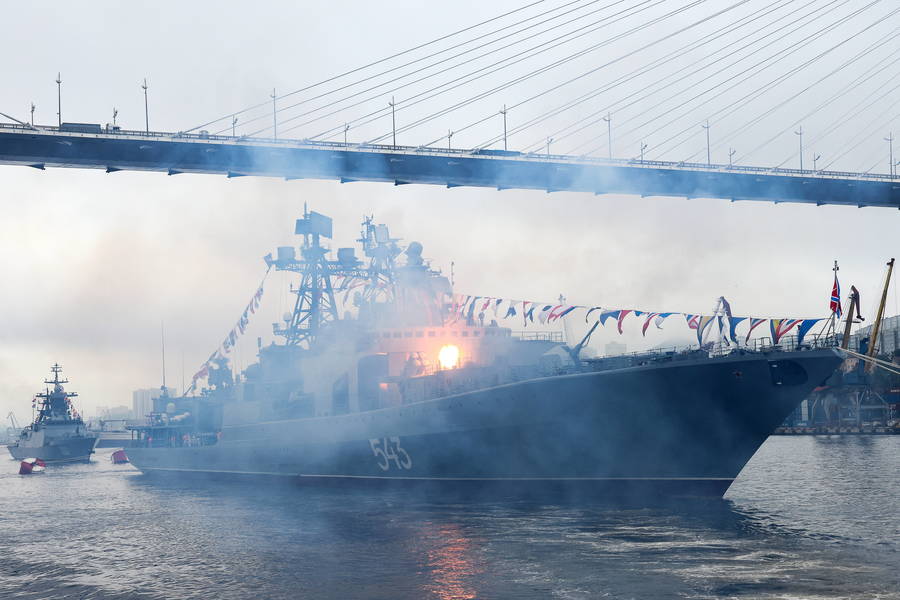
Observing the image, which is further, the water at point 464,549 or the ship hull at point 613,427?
the ship hull at point 613,427

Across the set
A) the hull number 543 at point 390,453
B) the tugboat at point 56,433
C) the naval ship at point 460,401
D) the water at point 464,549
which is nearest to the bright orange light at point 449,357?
the naval ship at point 460,401

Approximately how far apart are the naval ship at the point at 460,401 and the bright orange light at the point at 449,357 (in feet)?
0.16

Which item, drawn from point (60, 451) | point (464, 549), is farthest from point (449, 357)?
point (60, 451)

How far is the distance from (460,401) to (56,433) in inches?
2276

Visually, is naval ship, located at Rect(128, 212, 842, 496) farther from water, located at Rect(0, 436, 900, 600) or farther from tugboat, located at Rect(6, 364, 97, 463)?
tugboat, located at Rect(6, 364, 97, 463)

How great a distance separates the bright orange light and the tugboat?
2015 inches

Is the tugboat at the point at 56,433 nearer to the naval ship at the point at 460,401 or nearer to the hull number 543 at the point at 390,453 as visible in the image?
the naval ship at the point at 460,401

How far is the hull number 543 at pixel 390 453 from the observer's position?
29.3m

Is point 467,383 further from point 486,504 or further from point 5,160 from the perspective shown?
point 5,160

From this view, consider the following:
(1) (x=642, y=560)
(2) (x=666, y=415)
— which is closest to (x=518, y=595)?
(1) (x=642, y=560)

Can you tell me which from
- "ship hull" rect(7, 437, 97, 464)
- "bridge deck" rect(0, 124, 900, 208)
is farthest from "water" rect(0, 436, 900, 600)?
"ship hull" rect(7, 437, 97, 464)

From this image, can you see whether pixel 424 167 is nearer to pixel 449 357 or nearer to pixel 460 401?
pixel 449 357

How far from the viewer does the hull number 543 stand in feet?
96.1

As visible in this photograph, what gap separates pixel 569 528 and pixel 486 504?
16.0ft
